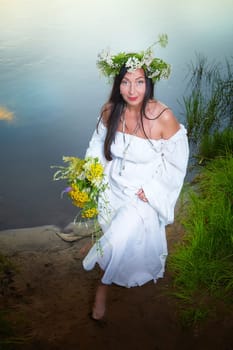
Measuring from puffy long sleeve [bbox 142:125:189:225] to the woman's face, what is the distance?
1.15 feet

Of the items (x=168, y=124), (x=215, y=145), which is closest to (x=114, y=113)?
(x=168, y=124)

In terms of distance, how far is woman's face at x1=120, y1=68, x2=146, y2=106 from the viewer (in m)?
2.85

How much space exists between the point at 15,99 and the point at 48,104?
57 cm

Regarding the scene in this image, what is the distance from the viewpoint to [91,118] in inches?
265

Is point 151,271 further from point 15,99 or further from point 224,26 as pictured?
point 224,26

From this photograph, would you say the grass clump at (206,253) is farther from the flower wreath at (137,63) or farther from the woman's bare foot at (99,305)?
the flower wreath at (137,63)

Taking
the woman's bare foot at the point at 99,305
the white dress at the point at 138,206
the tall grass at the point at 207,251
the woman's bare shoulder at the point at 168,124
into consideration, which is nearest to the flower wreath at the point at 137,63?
the woman's bare shoulder at the point at 168,124

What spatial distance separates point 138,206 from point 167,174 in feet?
1.01

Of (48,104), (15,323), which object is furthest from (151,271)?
(48,104)

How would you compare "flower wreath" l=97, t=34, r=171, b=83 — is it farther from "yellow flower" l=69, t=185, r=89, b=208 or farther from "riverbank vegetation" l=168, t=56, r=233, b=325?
"riverbank vegetation" l=168, t=56, r=233, b=325

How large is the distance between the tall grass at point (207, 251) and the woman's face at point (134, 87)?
3.76 ft

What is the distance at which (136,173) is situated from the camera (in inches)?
119

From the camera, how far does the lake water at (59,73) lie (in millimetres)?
5344

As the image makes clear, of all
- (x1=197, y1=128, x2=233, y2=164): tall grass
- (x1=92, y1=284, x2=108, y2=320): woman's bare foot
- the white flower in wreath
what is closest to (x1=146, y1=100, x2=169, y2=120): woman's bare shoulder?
the white flower in wreath
